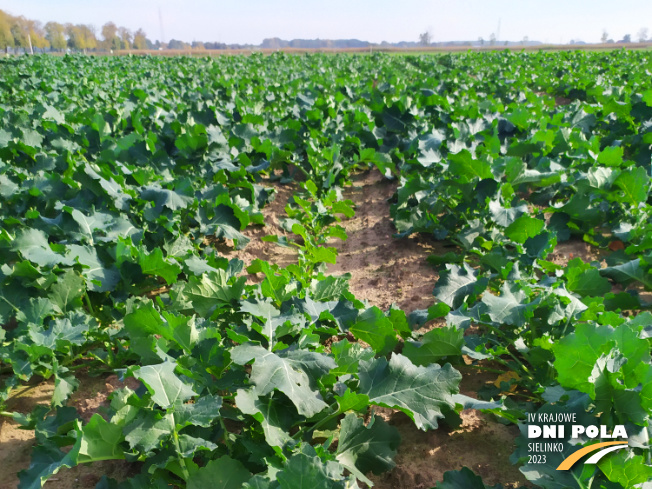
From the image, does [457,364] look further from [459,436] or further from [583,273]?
[583,273]

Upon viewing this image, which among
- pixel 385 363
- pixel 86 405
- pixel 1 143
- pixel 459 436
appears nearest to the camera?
pixel 385 363

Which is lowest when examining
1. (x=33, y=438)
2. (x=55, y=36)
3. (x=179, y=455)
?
(x=33, y=438)

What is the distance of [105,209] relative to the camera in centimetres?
384

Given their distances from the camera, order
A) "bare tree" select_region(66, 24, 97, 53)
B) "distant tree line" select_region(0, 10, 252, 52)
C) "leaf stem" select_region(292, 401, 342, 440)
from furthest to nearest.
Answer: "bare tree" select_region(66, 24, 97, 53), "distant tree line" select_region(0, 10, 252, 52), "leaf stem" select_region(292, 401, 342, 440)

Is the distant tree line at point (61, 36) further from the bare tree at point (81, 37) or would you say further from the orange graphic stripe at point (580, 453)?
the orange graphic stripe at point (580, 453)

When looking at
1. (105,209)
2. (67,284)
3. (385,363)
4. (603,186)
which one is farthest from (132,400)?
(603,186)

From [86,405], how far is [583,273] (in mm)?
2896

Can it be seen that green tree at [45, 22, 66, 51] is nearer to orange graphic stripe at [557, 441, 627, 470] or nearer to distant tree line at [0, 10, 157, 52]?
distant tree line at [0, 10, 157, 52]

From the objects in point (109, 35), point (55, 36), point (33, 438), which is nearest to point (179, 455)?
point (33, 438)

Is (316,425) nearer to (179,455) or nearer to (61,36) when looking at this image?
(179,455)

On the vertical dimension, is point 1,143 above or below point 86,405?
above

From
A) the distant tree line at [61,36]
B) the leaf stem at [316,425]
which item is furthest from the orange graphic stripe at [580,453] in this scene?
the distant tree line at [61,36]

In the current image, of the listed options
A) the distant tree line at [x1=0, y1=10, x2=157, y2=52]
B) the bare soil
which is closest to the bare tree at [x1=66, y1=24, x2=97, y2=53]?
the distant tree line at [x1=0, y1=10, x2=157, y2=52]

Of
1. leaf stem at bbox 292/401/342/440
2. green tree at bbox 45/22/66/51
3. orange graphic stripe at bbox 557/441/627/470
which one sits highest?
green tree at bbox 45/22/66/51
